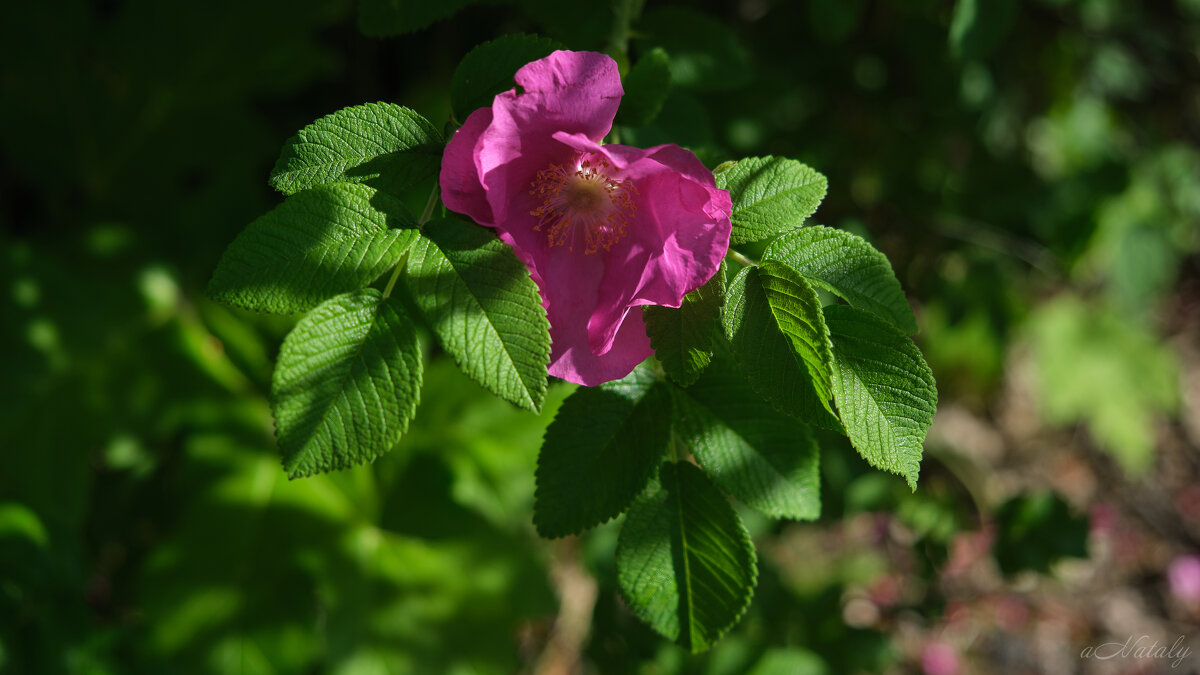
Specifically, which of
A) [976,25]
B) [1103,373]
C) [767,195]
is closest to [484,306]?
[767,195]

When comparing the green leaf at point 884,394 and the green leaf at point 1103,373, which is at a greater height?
the green leaf at point 884,394

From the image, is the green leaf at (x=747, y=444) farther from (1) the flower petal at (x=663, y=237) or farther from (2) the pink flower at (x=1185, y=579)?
(2) the pink flower at (x=1185, y=579)

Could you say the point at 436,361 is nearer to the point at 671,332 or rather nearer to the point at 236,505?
the point at 236,505

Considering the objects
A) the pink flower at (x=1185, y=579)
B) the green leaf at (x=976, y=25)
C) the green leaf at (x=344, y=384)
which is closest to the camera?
the green leaf at (x=344, y=384)

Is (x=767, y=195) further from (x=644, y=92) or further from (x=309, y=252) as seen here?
(x=309, y=252)

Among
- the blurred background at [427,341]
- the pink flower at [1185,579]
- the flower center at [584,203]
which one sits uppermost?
the flower center at [584,203]

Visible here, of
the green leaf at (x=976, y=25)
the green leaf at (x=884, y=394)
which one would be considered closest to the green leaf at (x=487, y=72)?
the green leaf at (x=884, y=394)

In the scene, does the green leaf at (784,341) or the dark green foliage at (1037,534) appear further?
the dark green foliage at (1037,534)
